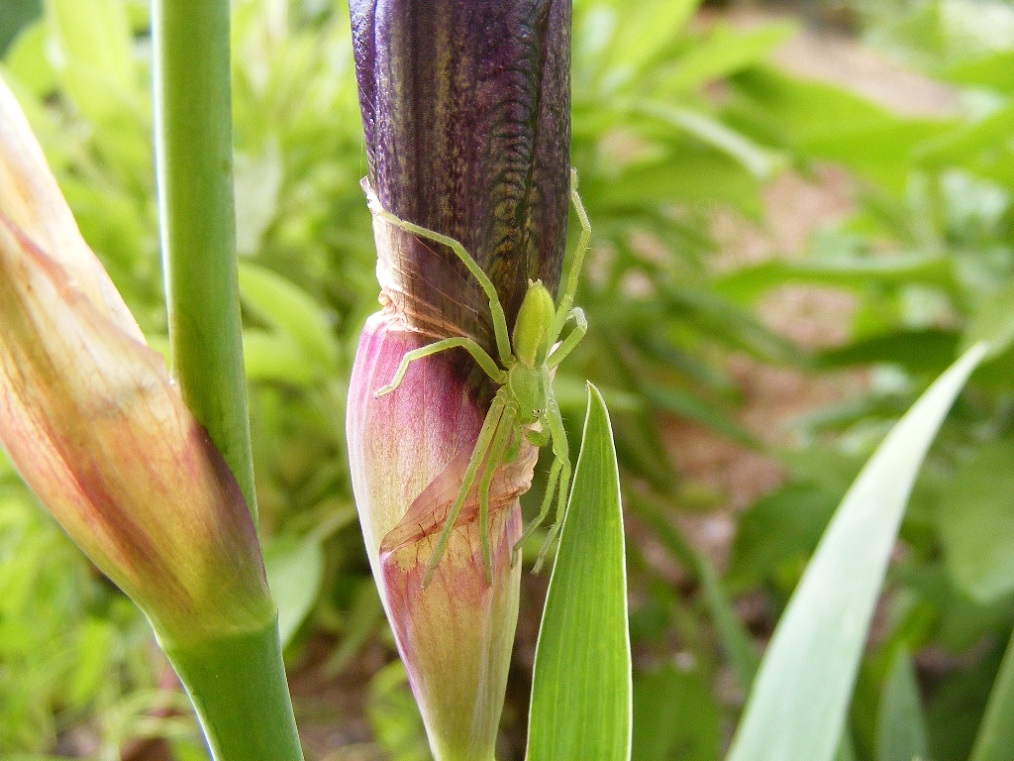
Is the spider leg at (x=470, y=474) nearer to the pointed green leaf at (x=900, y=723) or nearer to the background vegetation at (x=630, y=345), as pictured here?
the background vegetation at (x=630, y=345)

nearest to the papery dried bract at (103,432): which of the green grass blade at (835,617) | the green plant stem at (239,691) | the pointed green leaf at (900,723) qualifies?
the green plant stem at (239,691)

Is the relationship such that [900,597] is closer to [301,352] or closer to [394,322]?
[301,352]

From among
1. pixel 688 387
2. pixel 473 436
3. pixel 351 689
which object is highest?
pixel 473 436

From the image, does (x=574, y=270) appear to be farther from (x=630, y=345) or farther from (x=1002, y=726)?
(x=630, y=345)

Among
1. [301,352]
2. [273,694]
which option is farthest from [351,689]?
[273,694]

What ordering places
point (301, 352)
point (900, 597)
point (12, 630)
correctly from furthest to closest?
point (900, 597) → point (12, 630) → point (301, 352)

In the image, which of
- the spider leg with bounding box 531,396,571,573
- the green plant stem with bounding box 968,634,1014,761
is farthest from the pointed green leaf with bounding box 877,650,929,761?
the spider leg with bounding box 531,396,571,573

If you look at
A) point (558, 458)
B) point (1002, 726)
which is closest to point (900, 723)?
point (1002, 726)
